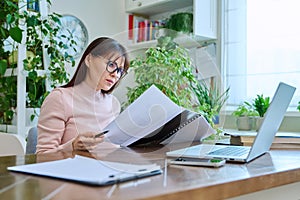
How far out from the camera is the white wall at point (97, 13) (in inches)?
119

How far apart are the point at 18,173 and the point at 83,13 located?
104 inches

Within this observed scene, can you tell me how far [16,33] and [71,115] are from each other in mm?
962

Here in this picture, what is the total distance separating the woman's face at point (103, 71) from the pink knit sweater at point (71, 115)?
0.15 ft

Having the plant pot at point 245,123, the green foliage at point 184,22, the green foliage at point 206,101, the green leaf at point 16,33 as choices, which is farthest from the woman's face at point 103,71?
the green foliage at point 184,22

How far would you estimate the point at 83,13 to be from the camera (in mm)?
3139

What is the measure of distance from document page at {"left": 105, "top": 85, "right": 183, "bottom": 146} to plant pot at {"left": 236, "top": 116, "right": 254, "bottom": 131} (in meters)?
1.31

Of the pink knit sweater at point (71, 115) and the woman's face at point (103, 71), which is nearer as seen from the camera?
the woman's face at point (103, 71)

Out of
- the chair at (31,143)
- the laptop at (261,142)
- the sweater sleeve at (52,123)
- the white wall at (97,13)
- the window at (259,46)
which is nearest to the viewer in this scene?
the laptop at (261,142)

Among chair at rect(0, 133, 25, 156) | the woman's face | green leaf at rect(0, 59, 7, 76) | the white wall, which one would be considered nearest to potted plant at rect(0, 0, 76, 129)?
green leaf at rect(0, 59, 7, 76)

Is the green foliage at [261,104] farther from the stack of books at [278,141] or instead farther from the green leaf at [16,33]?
the green leaf at [16,33]

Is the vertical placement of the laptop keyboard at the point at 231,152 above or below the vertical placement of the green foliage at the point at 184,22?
below

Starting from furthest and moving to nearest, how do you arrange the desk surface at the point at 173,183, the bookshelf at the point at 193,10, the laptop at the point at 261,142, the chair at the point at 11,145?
1. the bookshelf at the point at 193,10
2. the chair at the point at 11,145
3. the laptop at the point at 261,142
4. the desk surface at the point at 173,183

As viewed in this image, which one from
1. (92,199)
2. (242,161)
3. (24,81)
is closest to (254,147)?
(242,161)

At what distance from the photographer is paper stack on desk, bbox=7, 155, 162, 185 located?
0.58 m
